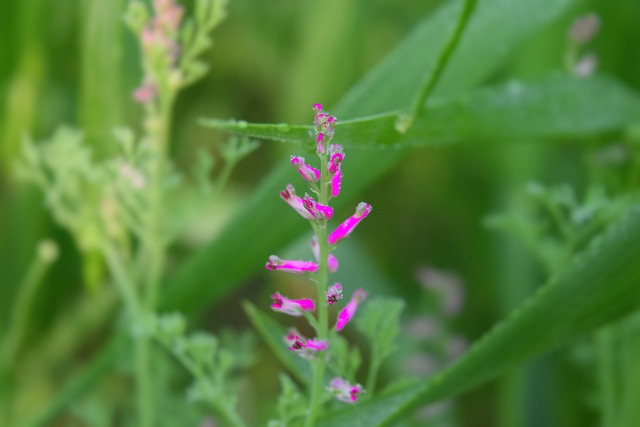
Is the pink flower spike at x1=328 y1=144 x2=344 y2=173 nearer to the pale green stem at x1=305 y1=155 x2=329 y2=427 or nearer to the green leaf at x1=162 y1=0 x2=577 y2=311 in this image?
the pale green stem at x1=305 y1=155 x2=329 y2=427

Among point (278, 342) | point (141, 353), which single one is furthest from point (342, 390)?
point (141, 353)

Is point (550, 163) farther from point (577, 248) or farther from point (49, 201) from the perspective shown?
point (49, 201)

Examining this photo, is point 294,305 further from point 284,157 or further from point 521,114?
point 284,157

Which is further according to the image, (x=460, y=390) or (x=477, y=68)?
(x=477, y=68)

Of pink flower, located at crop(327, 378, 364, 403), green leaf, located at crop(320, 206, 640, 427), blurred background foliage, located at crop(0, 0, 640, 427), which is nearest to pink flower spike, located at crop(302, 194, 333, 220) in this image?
pink flower, located at crop(327, 378, 364, 403)

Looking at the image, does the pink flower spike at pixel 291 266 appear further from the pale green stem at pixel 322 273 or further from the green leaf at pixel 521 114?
the green leaf at pixel 521 114

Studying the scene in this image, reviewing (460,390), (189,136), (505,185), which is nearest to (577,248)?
(505,185)

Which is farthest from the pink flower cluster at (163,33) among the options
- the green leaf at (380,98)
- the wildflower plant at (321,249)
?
the wildflower plant at (321,249)
